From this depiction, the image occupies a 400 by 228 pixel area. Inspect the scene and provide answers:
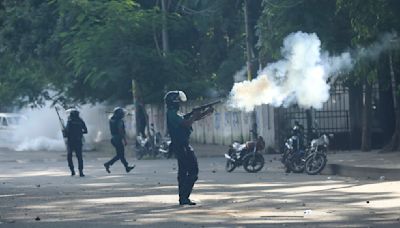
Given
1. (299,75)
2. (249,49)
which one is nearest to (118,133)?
(299,75)

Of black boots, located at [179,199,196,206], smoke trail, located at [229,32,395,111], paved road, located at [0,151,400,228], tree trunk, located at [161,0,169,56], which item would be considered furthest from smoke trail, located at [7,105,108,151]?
black boots, located at [179,199,196,206]

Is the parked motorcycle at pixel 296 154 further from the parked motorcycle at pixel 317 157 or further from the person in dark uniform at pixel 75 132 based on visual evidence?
the person in dark uniform at pixel 75 132

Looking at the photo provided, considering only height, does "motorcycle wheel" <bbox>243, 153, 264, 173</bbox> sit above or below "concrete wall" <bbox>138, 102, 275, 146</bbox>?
below

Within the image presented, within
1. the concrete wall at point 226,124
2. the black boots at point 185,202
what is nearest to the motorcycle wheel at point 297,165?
the black boots at point 185,202

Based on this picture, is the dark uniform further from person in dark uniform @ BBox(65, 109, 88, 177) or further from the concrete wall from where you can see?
the concrete wall

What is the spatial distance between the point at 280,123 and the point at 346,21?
560 centimetres

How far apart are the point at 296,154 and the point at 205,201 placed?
869cm

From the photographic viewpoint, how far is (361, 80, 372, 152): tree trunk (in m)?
32.1

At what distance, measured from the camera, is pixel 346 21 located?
102 feet

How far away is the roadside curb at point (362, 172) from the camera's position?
74.2 ft

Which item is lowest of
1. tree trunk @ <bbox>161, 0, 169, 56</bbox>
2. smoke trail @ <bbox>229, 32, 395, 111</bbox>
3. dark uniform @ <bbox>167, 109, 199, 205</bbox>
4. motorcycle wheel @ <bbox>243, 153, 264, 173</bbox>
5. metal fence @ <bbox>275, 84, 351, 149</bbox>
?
motorcycle wheel @ <bbox>243, 153, 264, 173</bbox>

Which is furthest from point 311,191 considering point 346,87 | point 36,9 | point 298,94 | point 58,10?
point 36,9

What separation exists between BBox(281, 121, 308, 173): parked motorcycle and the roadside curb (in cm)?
72

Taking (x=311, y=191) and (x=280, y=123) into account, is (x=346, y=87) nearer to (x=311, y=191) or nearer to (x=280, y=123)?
(x=280, y=123)
